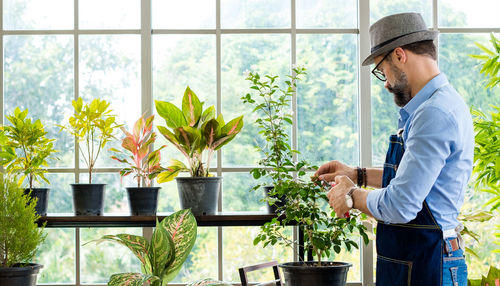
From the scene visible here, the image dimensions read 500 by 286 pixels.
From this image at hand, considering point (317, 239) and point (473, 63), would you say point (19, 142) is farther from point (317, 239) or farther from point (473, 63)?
point (473, 63)

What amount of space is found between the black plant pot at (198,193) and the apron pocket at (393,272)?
1599 mm

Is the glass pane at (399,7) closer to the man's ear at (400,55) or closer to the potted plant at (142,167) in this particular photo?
the potted plant at (142,167)

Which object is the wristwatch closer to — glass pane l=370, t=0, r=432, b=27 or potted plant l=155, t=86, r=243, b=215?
potted plant l=155, t=86, r=243, b=215

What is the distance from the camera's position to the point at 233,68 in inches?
166

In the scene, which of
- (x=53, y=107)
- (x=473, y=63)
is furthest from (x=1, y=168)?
(x=473, y=63)

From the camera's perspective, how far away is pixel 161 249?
8.22ft

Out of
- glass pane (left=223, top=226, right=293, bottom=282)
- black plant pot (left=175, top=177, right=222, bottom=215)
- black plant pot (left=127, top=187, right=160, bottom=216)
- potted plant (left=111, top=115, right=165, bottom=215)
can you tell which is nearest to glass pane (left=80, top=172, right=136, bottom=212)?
potted plant (left=111, top=115, right=165, bottom=215)

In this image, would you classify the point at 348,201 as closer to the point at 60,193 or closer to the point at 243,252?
the point at 243,252

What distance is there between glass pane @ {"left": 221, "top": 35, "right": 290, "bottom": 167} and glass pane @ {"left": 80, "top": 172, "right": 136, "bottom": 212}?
0.78m

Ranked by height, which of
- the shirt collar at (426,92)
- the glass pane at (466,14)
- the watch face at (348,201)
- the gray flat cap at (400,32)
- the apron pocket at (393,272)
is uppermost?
the glass pane at (466,14)

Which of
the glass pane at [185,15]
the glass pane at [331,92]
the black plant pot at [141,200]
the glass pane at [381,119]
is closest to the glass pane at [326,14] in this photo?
the glass pane at [331,92]

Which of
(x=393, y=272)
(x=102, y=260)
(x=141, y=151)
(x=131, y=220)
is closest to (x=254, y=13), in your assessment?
(x=141, y=151)

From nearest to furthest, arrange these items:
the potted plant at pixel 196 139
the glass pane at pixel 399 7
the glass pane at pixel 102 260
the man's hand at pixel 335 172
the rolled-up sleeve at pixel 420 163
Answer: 1. the rolled-up sleeve at pixel 420 163
2. the man's hand at pixel 335 172
3. the potted plant at pixel 196 139
4. the glass pane at pixel 102 260
5. the glass pane at pixel 399 7

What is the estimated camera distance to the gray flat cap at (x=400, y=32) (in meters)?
2.10
